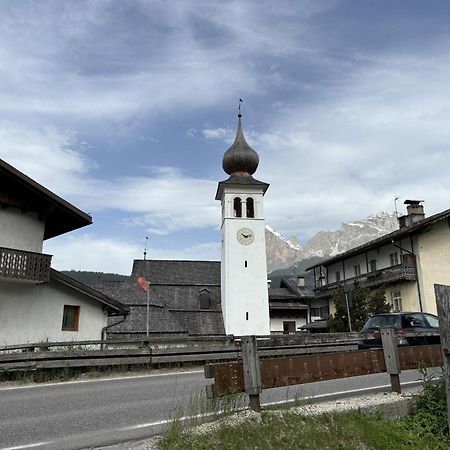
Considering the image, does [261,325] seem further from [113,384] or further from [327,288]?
[113,384]

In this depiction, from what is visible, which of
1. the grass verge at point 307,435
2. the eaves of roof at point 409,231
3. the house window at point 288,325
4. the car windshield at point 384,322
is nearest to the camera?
the grass verge at point 307,435

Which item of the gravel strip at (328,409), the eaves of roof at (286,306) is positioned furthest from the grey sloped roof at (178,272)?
the gravel strip at (328,409)

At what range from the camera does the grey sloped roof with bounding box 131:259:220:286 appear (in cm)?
5219

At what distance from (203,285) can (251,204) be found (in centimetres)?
1107

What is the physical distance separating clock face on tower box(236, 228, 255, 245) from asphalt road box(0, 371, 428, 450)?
111 feet

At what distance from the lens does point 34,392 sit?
9.88 metres

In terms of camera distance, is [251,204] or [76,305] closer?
[76,305]

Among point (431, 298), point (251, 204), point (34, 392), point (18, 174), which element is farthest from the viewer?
point (251, 204)

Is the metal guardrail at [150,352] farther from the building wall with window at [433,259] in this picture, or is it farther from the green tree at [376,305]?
the building wall with window at [433,259]

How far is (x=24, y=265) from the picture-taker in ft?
58.0

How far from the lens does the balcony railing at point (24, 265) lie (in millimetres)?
17172

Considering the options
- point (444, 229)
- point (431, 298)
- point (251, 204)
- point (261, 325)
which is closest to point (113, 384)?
point (431, 298)

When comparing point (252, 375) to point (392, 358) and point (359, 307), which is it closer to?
point (392, 358)

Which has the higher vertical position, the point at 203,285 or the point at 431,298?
the point at 203,285
